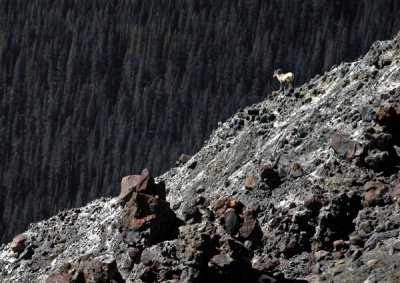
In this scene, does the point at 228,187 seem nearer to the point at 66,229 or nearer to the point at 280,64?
the point at 66,229

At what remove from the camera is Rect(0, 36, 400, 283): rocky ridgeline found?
11.2m

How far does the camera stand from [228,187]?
16.9 metres

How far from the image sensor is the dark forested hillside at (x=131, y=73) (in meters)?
51.1

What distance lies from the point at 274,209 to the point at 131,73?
40.5 meters

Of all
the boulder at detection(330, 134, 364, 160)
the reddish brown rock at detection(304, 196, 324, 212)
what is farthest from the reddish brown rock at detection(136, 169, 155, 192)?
A: the reddish brown rock at detection(304, 196, 324, 212)

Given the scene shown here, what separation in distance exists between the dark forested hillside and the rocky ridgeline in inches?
1179

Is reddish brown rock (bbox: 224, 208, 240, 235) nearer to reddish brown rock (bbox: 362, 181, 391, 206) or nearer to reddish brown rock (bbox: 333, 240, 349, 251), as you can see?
reddish brown rock (bbox: 333, 240, 349, 251)

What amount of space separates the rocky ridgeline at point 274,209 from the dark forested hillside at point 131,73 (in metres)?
29.9

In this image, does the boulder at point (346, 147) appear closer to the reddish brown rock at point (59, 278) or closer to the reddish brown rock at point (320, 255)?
the reddish brown rock at point (320, 255)

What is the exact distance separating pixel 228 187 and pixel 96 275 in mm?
5495

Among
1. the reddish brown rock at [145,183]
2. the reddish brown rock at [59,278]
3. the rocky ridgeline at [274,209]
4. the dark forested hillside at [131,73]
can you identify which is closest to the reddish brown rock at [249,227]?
the rocky ridgeline at [274,209]

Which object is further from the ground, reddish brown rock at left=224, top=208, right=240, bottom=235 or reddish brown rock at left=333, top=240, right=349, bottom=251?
reddish brown rock at left=333, top=240, right=349, bottom=251

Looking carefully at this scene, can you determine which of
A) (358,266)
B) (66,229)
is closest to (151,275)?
(358,266)

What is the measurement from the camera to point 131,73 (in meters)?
53.4
